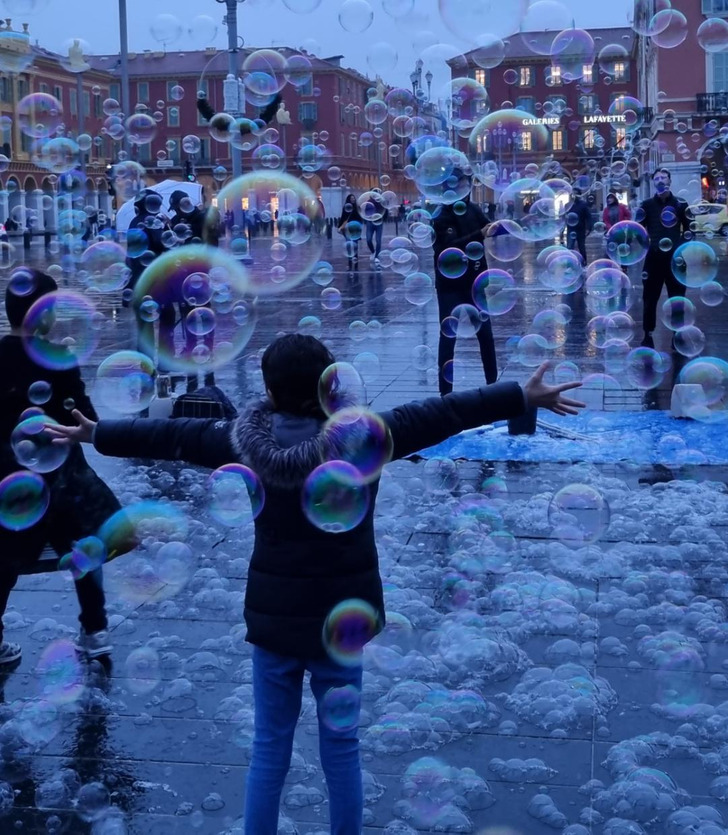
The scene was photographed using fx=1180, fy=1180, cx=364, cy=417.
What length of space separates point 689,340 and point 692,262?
2.36 metres

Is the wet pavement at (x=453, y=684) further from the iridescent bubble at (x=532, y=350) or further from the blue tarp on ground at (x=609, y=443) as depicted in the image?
the iridescent bubble at (x=532, y=350)

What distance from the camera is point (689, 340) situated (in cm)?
1022

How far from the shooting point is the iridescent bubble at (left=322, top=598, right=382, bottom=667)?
274 centimetres

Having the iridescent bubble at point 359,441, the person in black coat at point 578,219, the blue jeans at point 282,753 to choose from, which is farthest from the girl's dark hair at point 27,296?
the person in black coat at point 578,219

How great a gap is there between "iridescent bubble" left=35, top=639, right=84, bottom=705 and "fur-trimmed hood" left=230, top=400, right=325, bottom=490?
1751mm

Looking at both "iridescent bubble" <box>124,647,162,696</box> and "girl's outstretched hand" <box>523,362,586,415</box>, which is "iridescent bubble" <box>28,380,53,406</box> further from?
"girl's outstretched hand" <box>523,362,586,415</box>

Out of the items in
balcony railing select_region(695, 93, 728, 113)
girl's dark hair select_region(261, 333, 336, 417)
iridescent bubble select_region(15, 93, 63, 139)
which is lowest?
girl's dark hair select_region(261, 333, 336, 417)

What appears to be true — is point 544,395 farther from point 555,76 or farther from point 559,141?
point 559,141

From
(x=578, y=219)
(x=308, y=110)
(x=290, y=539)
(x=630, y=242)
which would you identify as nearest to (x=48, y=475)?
(x=290, y=539)

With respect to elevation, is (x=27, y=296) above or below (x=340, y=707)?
above

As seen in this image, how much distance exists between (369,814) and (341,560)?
0.90 meters

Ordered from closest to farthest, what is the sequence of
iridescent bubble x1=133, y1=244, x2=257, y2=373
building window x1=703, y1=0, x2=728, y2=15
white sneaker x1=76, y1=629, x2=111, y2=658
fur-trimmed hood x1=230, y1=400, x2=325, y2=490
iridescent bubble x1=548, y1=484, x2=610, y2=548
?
1. fur-trimmed hood x1=230, y1=400, x2=325, y2=490
2. white sneaker x1=76, y1=629, x2=111, y2=658
3. iridescent bubble x1=548, y1=484, x2=610, y2=548
4. iridescent bubble x1=133, y1=244, x2=257, y2=373
5. building window x1=703, y1=0, x2=728, y2=15

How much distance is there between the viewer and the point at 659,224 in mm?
11539

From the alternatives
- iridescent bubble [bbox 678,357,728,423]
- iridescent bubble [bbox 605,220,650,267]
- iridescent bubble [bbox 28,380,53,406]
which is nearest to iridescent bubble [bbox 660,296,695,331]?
iridescent bubble [bbox 605,220,650,267]
